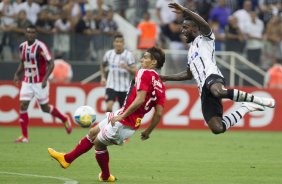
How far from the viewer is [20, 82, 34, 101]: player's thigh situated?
1881 centimetres

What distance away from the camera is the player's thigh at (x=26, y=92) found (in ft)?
61.7

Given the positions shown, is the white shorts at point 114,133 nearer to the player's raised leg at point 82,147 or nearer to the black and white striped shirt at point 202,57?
the player's raised leg at point 82,147

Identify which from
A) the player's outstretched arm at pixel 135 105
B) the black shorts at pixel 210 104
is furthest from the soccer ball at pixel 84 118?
the player's outstretched arm at pixel 135 105

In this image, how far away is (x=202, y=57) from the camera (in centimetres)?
1298

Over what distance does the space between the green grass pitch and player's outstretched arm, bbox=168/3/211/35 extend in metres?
2.26

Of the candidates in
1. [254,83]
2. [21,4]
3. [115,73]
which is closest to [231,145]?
[115,73]

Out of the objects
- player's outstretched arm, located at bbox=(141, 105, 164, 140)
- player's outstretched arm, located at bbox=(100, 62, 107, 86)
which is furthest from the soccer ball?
player's outstretched arm, located at bbox=(100, 62, 107, 86)

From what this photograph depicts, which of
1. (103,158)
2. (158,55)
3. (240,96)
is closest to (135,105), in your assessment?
(158,55)

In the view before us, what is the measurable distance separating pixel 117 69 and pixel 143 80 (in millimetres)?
8951

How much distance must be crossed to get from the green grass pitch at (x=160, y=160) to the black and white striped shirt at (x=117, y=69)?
54.4 inches

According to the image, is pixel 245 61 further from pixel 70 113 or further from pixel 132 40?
pixel 70 113

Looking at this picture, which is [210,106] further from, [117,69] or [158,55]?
[117,69]

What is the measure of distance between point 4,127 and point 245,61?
303 inches

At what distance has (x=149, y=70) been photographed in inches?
438
